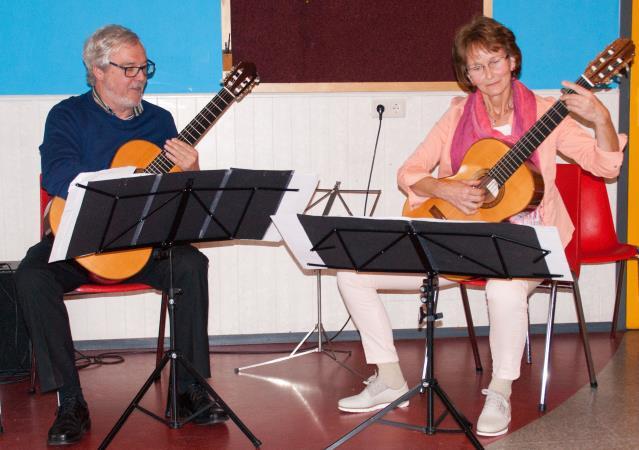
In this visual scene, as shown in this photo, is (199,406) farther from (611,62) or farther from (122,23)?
(122,23)

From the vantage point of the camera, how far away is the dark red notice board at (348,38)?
3.96m

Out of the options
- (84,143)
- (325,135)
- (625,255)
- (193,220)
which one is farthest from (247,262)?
(625,255)

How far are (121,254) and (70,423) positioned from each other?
61cm

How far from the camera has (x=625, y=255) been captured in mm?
3625

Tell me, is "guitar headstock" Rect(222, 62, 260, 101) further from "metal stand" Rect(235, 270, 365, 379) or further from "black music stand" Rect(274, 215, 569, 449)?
"metal stand" Rect(235, 270, 365, 379)

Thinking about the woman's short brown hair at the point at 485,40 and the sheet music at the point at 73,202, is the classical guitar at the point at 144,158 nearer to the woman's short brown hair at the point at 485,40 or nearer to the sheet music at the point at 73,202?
the sheet music at the point at 73,202

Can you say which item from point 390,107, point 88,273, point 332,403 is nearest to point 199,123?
point 88,273

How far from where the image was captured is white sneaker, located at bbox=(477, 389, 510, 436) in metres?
2.66

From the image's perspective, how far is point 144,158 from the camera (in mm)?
2982

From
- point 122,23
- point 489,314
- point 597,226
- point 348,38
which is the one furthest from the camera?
point 348,38

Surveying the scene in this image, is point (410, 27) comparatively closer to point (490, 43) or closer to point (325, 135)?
point (325, 135)

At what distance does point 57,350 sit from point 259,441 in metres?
0.76

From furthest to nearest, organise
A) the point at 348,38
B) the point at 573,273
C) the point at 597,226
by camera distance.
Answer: the point at 348,38 < the point at 597,226 < the point at 573,273

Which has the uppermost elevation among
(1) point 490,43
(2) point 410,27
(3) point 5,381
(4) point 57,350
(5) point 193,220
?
(2) point 410,27
